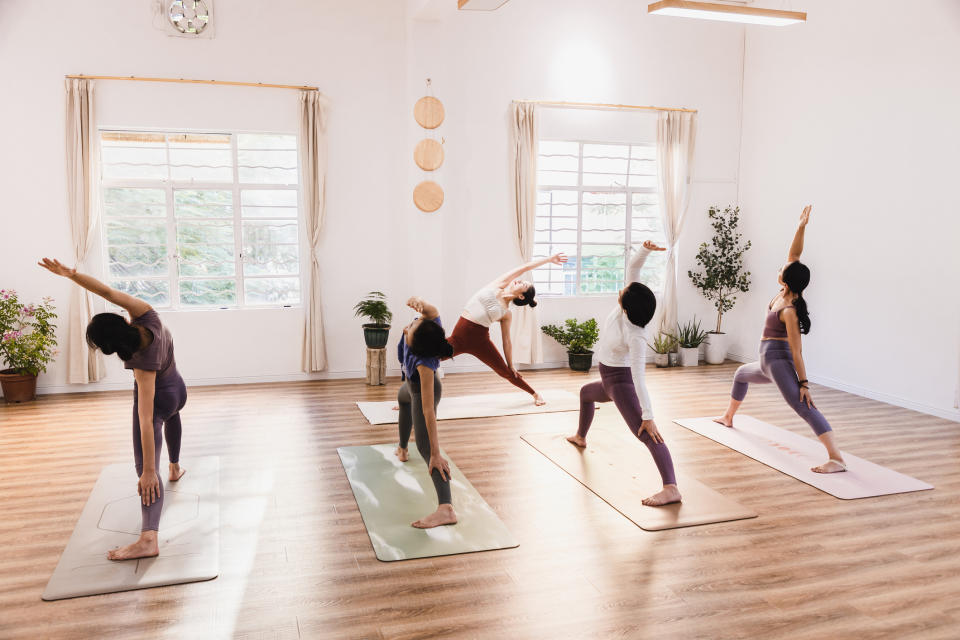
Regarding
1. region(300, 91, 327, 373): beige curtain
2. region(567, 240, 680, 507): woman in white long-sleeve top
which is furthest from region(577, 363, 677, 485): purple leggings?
region(300, 91, 327, 373): beige curtain

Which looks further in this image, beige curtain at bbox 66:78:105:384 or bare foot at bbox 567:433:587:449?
beige curtain at bbox 66:78:105:384

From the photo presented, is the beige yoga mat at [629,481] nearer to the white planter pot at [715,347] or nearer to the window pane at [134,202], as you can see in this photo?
the white planter pot at [715,347]

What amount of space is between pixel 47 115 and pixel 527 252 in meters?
4.54

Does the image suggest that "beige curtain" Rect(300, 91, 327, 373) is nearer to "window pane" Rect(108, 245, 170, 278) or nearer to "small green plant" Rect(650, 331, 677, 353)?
"window pane" Rect(108, 245, 170, 278)

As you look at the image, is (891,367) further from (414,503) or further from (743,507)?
(414,503)

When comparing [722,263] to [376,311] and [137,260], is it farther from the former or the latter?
[137,260]

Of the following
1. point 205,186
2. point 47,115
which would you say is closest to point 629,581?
point 205,186

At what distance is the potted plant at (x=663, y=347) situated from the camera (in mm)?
7707

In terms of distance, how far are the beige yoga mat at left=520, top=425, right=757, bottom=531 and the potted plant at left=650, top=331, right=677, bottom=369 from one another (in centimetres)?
269

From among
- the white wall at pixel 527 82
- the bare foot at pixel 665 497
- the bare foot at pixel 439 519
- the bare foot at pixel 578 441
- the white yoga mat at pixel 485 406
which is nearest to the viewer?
the bare foot at pixel 439 519

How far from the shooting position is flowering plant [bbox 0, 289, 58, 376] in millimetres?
5816

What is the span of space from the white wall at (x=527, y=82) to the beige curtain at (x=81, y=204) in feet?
9.37

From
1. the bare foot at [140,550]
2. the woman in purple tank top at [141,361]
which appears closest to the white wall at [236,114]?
the woman in purple tank top at [141,361]

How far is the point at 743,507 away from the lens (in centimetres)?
380
